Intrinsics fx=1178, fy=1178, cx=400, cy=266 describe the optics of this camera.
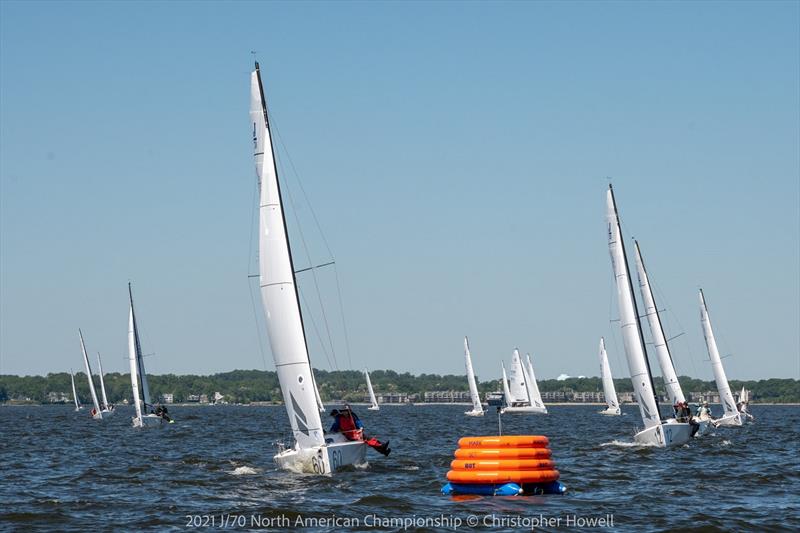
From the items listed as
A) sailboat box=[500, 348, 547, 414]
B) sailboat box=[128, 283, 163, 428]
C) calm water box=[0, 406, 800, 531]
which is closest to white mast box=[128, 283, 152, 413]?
sailboat box=[128, 283, 163, 428]

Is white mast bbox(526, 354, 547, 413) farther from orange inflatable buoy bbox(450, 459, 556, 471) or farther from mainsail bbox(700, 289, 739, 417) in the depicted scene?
orange inflatable buoy bbox(450, 459, 556, 471)

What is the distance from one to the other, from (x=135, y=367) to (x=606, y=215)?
4463cm

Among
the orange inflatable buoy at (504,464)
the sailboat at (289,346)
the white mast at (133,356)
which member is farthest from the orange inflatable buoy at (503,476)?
the white mast at (133,356)

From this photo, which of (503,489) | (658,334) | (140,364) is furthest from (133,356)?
(503,489)

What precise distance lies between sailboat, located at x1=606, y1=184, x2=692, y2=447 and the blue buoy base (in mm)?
21562

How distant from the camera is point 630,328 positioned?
163 ft

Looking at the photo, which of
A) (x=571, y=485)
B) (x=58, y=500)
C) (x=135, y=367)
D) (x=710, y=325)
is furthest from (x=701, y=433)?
(x=135, y=367)

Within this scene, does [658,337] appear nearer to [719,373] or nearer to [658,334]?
[658,334]

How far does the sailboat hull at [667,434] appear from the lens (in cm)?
4797

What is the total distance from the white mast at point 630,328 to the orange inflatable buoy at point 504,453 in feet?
74.6

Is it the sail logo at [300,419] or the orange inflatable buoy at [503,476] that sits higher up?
the sail logo at [300,419]

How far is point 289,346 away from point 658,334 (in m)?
30.7

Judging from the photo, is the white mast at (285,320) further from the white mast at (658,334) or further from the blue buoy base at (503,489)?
the white mast at (658,334)

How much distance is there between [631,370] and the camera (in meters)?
49.4
